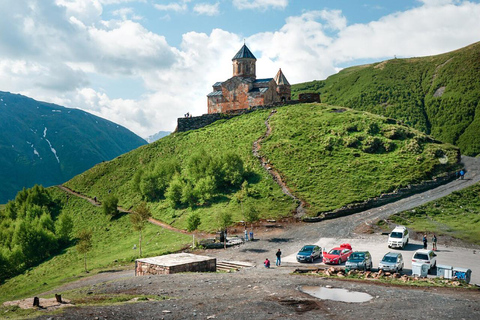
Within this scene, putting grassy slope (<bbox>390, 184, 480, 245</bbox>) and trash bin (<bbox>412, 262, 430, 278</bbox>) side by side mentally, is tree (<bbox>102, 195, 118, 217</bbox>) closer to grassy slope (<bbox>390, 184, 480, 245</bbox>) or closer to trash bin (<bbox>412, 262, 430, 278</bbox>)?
grassy slope (<bbox>390, 184, 480, 245</bbox>)

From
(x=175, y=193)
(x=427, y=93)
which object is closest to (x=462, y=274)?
(x=175, y=193)

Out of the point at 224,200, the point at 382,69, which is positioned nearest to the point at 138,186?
the point at 224,200

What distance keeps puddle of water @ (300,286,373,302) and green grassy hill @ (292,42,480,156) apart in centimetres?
8729

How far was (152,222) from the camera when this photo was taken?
5300 cm

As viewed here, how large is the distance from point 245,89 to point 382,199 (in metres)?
47.8

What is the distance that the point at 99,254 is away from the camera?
45.3 metres

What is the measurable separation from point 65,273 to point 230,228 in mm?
18309

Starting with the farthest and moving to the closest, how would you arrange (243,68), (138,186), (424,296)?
(243,68) → (138,186) → (424,296)

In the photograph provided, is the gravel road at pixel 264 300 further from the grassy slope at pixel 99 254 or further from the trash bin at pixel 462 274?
the grassy slope at pixel 99 254

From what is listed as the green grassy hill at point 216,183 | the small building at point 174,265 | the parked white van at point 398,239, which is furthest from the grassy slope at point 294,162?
the small building at point 174,265

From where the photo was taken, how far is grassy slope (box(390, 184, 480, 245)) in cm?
3883

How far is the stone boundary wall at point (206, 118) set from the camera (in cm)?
8656

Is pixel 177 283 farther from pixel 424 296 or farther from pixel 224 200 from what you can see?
pixel 224 200

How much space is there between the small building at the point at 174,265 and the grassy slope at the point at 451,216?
77.6 ft
